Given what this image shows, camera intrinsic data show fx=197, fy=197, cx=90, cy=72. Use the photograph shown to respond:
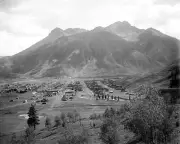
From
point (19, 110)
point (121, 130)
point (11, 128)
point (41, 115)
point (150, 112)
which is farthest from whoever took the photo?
point (19, 110)

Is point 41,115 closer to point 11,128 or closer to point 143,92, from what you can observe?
point 11,128

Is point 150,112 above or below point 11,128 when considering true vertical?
above

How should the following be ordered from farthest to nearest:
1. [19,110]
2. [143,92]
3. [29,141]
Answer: [19,110] < [29,141] < [143,92]

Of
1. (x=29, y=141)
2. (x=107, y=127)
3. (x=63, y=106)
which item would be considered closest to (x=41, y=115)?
(x=63, y=106)

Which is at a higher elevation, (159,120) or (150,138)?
(159,120)

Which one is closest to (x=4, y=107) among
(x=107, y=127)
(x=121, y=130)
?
(x=121, y=130)

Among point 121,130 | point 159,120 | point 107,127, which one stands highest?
point 159,120

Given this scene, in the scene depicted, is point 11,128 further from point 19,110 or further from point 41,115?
point 19,110

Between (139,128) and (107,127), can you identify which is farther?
(107,127)

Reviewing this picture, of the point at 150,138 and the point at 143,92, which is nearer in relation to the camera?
the point at 150,138
